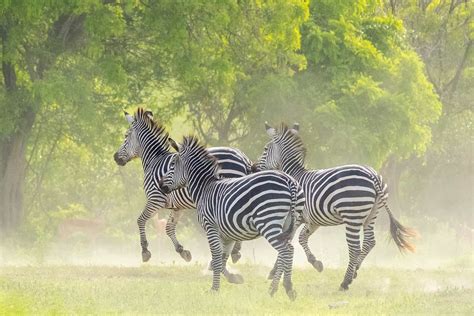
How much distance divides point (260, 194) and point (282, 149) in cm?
412

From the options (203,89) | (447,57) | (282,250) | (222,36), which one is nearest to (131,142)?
(282,250)

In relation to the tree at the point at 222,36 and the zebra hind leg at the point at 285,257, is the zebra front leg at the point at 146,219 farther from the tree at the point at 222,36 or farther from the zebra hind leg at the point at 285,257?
the tree at the point at 222,36

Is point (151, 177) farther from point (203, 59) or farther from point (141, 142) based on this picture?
point (203, 59)

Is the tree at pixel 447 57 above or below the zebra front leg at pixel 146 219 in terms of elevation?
above

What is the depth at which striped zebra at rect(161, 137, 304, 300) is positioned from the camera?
1576 centimetres

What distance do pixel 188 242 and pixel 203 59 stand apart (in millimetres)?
19160

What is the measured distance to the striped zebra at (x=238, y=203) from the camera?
51.7ft

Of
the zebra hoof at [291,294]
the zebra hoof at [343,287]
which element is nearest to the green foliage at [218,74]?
the zebra hoof at [343,287]

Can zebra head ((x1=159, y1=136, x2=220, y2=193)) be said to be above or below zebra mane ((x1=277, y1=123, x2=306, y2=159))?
below

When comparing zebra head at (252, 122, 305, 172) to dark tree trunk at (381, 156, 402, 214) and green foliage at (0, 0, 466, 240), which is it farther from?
dark tree trunk at (381, 156, 402, 214)

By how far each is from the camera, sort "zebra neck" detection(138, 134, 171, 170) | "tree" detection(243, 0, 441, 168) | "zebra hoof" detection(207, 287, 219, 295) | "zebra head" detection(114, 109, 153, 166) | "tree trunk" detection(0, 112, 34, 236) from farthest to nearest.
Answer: "tree" detection(243, 0, 441, 168)
"tree trunk" detection(0, 112, 34, 236)
"zebra head" detection(114, 109, 153, 166)
"zebra neck" detection(138, 134, 171, 170)
"zebra hoof" detection(207, 287, 219, 295)

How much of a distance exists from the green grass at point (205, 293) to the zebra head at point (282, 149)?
195cm

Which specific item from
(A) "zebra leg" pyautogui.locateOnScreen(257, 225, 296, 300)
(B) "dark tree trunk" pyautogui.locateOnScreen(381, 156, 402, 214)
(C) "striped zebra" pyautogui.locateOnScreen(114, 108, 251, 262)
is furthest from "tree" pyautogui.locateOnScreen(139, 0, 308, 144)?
(B) "dark tree trunk" pyautogui.locateOnScreen(381, 156, 402, 214)

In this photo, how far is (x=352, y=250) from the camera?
18.8 m
